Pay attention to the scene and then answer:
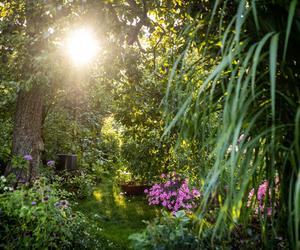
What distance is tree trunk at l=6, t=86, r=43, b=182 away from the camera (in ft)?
16.2

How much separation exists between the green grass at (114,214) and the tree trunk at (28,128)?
1.11 meters

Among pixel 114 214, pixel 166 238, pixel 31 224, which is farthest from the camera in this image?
pixel 114 214

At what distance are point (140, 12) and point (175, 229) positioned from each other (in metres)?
2.38

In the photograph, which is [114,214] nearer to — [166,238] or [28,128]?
[28,128]

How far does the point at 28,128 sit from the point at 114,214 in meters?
2.08

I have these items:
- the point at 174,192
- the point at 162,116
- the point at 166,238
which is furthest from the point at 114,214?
the point at 162,116

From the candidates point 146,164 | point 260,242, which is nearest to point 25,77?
point 146,164

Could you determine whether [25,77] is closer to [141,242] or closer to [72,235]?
[72,235]

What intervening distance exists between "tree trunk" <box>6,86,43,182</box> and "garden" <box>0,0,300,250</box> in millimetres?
15

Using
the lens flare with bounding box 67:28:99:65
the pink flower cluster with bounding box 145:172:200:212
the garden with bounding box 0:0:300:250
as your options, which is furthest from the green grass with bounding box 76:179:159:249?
the lens flare with bounding box 67:28:99:65

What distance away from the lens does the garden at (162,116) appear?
60.3 inches

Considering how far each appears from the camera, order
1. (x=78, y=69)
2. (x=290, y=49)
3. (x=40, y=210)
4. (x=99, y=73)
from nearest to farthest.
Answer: (x=290, y=49) → (x=40, y=210) → (x=78, y=69) → (x=99, y=73)

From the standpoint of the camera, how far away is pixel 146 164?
6641mm

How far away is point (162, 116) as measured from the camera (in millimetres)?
2266
